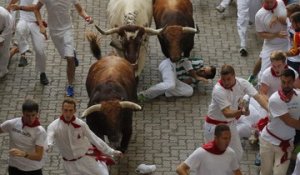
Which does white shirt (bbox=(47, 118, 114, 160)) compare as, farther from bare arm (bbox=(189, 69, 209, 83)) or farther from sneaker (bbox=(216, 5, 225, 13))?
sneaker (bbox=(216, 5, 225, 13))

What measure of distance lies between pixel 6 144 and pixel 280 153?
4.47m

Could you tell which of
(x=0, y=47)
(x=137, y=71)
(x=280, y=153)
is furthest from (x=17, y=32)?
(x=280, y=153)

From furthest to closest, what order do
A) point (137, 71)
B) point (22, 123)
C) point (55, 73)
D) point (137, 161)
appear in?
point (55, 73)
point (137, 71)
point (137, 161)
point (22, 123)

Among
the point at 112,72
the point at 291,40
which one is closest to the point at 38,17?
the point at 112,72

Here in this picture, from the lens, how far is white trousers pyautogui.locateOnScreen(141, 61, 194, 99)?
13.3 m

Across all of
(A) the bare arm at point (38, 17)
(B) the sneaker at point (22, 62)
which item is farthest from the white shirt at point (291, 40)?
(B) the sneaker at point (22, 62)

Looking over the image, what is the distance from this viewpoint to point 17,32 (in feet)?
45.4

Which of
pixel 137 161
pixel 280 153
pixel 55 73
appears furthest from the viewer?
pixel 55 73

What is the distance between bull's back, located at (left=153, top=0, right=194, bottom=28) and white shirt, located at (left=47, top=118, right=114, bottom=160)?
14.5ft

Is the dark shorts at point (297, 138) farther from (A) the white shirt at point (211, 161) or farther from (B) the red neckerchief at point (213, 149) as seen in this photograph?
(B) the red neckerchief at point (213, 149)

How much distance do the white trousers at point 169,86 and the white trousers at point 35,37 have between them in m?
1.96

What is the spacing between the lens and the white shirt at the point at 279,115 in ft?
32.6

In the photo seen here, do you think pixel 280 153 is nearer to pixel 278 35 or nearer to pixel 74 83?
pixel 278 35

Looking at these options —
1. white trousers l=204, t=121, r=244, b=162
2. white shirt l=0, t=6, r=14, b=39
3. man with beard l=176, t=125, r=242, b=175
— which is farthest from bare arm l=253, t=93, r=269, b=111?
white shirt l=0, t=6, r=14, b=39
